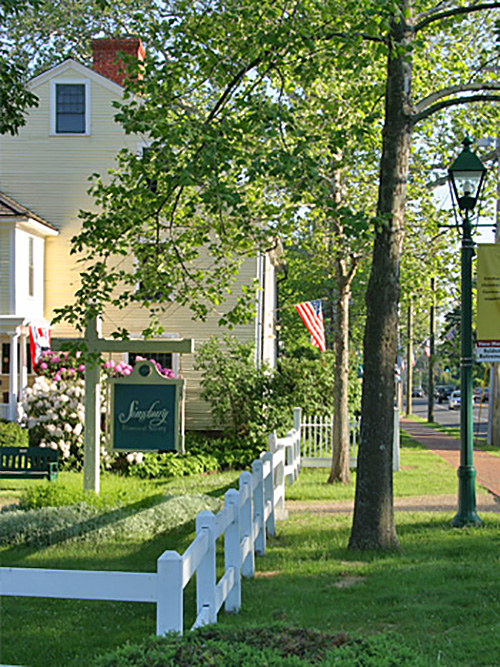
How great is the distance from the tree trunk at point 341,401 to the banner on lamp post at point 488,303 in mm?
6058

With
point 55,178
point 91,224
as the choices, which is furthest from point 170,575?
point 55,178

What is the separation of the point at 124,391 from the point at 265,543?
3.93 metres

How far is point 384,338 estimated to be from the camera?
1022cm

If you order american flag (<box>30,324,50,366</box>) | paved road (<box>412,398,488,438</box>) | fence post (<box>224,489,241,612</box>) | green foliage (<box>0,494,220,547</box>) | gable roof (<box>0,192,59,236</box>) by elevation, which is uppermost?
gable roof (<box>0,192,59,236</box>)

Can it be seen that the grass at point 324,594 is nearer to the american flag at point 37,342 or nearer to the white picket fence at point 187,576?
the white picket fence at point 187,576

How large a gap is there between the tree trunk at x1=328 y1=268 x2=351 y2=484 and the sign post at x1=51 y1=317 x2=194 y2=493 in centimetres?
548

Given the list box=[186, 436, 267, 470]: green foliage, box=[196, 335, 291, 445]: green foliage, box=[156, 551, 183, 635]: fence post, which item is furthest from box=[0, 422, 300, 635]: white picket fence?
box=[196, 335, 291, 445]: green foliage

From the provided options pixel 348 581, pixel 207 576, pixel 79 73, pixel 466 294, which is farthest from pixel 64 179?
pixel 207 576

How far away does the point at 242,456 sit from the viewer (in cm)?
2217

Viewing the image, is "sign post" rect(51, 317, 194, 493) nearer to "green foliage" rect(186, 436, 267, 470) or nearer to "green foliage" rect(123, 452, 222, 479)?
"green foliage" rect(123, 452, 222, 479)

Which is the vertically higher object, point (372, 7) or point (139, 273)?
point (372, 7)

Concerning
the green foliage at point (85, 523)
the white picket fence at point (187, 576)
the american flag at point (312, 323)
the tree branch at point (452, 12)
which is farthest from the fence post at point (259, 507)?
the american flag at point (312, 323)

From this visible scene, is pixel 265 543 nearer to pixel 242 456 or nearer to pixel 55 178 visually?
pixel 242 456

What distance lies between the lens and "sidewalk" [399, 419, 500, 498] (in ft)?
59.8
